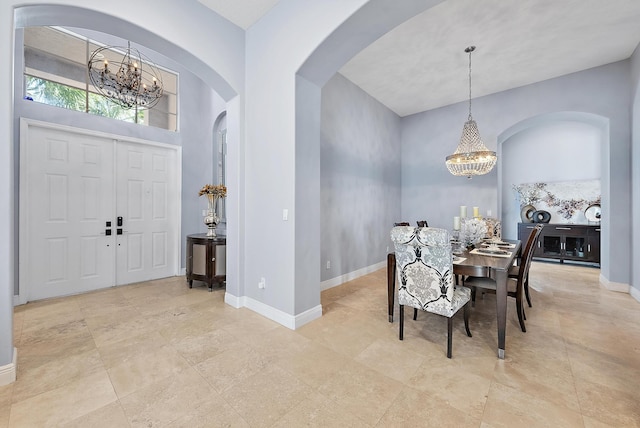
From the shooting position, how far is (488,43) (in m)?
3.50

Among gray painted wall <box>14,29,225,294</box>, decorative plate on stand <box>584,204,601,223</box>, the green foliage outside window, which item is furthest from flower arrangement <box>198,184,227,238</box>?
decorative plate on stand <box>584,204,601,223</box>

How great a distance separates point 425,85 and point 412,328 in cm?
409

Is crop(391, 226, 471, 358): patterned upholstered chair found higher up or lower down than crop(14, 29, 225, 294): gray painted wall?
lower down

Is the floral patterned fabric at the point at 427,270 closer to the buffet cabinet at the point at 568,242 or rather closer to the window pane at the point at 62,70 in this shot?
the window pane at the point at 62,70

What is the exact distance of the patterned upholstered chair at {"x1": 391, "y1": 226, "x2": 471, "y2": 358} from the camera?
82.3 inches

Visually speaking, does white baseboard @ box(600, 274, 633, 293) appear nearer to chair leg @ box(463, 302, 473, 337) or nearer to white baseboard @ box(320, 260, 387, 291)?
chair leg @ box(463, 302, 473, 337)

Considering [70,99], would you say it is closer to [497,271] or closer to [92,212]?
[92,212]

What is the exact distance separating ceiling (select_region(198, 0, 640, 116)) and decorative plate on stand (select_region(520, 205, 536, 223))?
117 inches

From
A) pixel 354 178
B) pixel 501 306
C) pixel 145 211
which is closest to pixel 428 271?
pixel 501 306

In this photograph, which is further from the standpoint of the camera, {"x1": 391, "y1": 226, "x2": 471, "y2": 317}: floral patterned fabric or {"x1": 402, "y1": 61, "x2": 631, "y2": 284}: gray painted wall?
{"x1": 402, "y1": 61, "x2": 631, "y2": 284}: gray painted wall

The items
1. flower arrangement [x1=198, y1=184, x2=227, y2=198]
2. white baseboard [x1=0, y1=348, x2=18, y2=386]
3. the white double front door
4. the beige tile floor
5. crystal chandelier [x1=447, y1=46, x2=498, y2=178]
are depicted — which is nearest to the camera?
the beige tile floor

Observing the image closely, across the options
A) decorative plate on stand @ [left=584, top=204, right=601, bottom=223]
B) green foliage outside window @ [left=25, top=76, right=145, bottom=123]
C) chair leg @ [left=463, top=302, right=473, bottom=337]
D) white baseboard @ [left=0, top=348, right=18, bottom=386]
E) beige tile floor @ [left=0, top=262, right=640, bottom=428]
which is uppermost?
green foliage outside window @ [left=25, top=76, right=145, bottom=123]

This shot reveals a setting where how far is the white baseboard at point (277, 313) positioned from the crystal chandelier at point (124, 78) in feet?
9.39

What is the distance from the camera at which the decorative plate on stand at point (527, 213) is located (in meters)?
6.11
